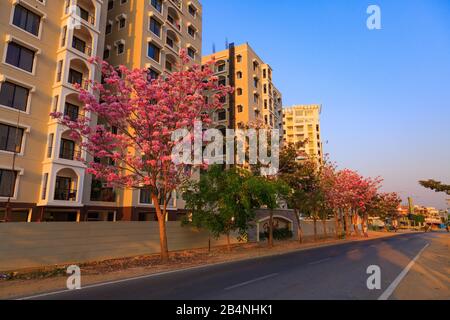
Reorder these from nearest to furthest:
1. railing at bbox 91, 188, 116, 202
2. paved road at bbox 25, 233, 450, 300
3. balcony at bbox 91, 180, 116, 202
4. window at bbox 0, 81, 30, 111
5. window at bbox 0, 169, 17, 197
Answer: paved road at bbox 25, 233, 450, 300, window at bbox 0, 169, 17, 197, window at bbox 0, 81, 30, 111, balcony at bbox 91, 180, 116, 202, railing at bbox 91, 188, 116, 202

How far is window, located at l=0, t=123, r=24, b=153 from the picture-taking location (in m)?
20.8

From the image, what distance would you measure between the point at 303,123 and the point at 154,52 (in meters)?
75.0

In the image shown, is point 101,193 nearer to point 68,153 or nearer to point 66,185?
point 66,185

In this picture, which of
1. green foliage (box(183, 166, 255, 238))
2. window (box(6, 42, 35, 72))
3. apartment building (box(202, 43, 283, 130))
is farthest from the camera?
apartment building (box(202, 43, 283, 130))

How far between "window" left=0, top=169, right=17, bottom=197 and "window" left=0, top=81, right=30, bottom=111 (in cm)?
467

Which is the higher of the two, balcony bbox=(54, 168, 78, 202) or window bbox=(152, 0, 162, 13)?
window bbox=(152, 0, 162, 13)

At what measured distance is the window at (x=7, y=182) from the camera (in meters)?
20.2

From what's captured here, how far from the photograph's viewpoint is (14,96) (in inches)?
851

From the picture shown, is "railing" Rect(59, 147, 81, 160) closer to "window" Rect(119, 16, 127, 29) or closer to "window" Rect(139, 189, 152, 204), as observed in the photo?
"window" Rect(139, 189, 152, 204)

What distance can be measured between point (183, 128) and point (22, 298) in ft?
33.9

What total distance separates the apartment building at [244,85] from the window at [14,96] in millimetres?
28371

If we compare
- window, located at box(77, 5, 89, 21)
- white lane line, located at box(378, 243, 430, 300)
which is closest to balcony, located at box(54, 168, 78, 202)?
window, located at box(77, 5, 89, 21)
